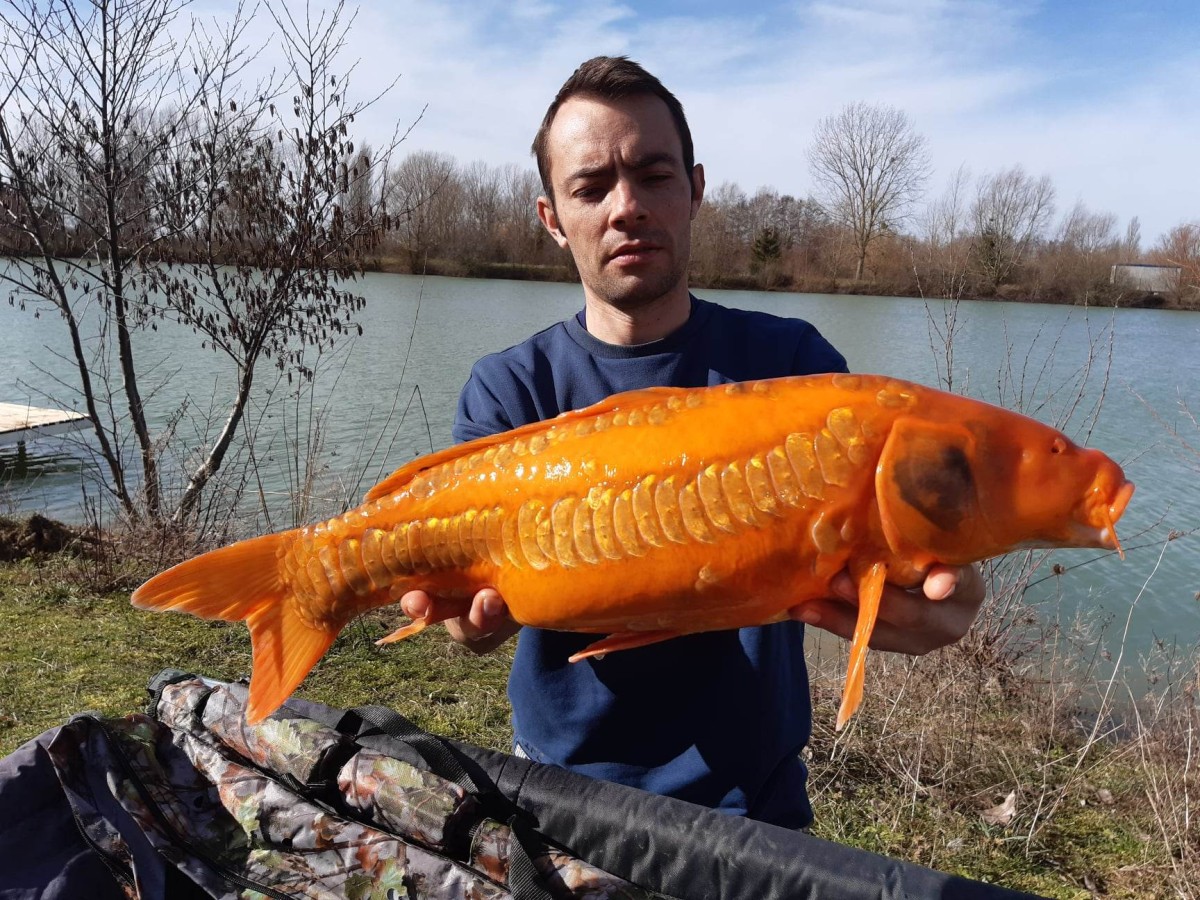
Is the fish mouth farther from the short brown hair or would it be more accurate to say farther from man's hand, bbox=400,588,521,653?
the short brown hair

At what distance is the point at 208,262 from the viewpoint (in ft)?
15.0

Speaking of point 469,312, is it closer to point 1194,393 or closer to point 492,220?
point 1194,393

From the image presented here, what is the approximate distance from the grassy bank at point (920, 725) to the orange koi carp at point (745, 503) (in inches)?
65.2

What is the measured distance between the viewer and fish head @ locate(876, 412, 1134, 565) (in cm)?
105

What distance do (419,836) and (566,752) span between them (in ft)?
1.04

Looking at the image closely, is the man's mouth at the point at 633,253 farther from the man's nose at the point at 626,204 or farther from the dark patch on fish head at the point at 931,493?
the dark patch on fish head at the point at 931,493

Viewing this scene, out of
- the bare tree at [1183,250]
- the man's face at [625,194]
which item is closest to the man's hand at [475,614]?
the man's face at [625,194]

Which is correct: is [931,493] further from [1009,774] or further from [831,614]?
[1009,774]

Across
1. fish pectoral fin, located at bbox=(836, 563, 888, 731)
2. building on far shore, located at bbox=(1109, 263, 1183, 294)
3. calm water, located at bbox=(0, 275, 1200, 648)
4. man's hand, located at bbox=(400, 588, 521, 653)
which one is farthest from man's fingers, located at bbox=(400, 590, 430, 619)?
building on far shore, located at bbox=(1109, 263, 1183, 294)

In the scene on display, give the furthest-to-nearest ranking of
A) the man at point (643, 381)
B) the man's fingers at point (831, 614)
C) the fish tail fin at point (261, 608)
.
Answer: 1. the man at point (643, 381)
2. the fish tail fin at point (261, 608)
3. the man's fingers at point (831, 614)

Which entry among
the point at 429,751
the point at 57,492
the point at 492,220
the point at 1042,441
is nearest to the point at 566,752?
the point at 429,751

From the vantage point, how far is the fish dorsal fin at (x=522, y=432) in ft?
4.00

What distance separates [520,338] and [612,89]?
9981 mm

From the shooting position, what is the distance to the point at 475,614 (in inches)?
50.6
